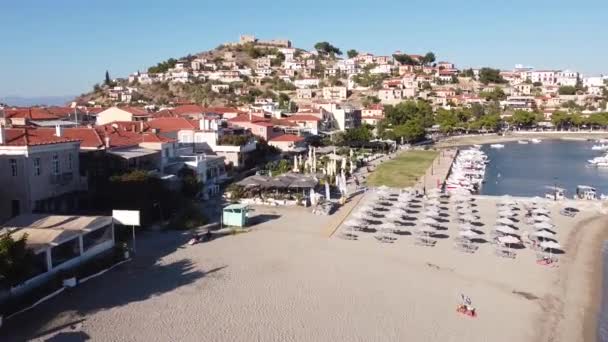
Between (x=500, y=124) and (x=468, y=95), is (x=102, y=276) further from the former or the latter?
(x=468, y=95)

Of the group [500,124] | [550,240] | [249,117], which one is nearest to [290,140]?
[249,117]

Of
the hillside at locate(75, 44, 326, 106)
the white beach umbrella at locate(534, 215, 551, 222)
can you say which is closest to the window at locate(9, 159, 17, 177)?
the white beach umbrella at locate(534, 215, 551, 222)

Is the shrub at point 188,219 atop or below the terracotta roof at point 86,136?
below

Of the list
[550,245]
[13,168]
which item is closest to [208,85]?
[13,168]

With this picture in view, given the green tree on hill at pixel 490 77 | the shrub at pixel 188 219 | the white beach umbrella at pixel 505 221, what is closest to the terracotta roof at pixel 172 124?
the shrub at pixel 188 219

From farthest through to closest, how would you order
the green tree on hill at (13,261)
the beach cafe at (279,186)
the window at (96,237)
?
the beach cafe at (279,186) → the window at (96,237) → the green tree on hill at (13,261)

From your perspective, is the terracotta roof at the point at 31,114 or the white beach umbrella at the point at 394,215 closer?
the white beach umbrella at the point at 394,215

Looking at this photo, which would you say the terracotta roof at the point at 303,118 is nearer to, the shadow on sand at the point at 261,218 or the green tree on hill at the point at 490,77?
the shadow on sand at the point at 261,218

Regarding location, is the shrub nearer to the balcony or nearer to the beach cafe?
the balcony
